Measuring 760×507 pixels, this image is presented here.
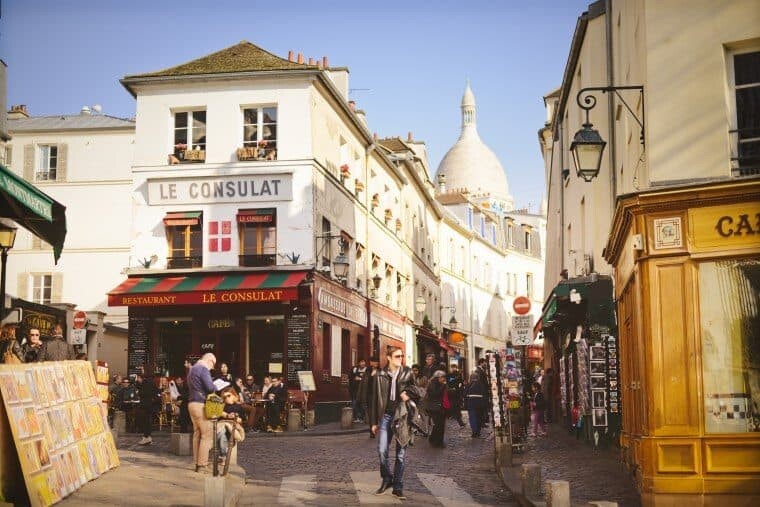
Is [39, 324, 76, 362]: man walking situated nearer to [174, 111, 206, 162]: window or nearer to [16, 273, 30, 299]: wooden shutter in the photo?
[174, 111, 206, 162]: window

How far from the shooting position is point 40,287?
127 feet

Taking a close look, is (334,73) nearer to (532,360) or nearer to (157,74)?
(157,74)

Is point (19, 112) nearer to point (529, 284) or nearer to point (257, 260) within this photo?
point (257, 260)

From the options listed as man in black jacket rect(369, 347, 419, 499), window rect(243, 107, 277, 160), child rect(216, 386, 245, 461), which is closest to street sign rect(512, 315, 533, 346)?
man in black jacket rect(369, 347, 419, 499)

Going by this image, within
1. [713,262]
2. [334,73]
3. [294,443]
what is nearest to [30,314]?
[294,443]

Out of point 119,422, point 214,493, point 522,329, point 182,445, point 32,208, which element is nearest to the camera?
point 214,493

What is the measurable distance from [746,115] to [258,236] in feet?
61.9

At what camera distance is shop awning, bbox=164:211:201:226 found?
29.8 meters

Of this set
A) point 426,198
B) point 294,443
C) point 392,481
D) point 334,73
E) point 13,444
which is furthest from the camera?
point 426,198

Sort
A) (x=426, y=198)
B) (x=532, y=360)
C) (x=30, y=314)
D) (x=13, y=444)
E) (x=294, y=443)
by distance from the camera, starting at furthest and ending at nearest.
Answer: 1. (x=532, y=360)
2. (x=426, y=198)
3. (x=30, y=314)
4. (x=294, y=443)
5. (x=13, y=444)

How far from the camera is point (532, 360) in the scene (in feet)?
187

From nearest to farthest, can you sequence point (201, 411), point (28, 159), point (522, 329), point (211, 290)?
point (201, 411) → point (522, 329) → point (211, 290) → point (28, 159)

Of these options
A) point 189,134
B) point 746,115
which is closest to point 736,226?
point 746,115

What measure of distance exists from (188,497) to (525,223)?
65887 mm
